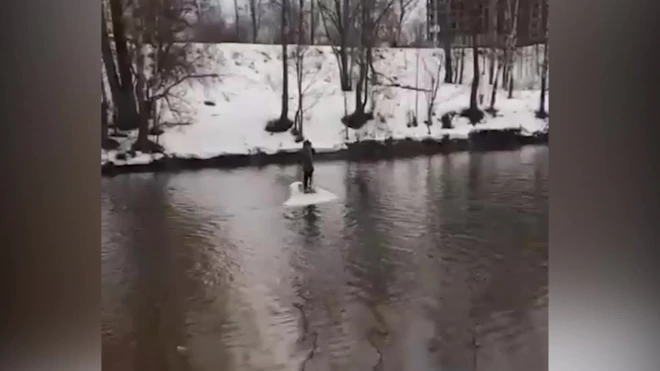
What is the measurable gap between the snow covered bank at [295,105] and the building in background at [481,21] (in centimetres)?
4

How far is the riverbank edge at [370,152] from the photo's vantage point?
1.15 meters

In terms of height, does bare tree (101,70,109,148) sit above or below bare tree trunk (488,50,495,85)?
below

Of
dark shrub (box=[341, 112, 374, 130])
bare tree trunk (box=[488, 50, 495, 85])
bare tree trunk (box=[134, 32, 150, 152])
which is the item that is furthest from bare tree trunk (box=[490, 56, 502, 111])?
bare tree trunk (box=[134, 32, 150, 152])

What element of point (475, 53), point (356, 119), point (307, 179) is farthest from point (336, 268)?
point (475, 53)

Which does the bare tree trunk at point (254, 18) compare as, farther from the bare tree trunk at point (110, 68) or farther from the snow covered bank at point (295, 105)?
the bare tree trunk at point (110, 68)

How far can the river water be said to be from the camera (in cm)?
115

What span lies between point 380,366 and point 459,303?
19cm

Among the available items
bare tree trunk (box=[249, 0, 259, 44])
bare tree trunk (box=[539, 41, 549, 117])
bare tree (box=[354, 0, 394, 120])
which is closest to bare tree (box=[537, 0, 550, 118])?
bare tree trunk (box=[539, 41, 549, 117])

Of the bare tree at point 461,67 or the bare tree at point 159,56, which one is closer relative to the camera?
the bare tree at point 159,56

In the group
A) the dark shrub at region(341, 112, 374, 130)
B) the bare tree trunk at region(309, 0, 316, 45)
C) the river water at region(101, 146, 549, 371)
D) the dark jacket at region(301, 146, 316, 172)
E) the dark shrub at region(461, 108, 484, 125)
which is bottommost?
the river water at region(101, 146, 549, 371)

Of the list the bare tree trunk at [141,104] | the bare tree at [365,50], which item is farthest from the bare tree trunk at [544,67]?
the bare tree trunk at [141,104]

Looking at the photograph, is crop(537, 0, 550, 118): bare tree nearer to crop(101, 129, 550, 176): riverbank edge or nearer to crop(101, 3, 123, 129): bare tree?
crop(101, 129, 550, 176): riverbank edge

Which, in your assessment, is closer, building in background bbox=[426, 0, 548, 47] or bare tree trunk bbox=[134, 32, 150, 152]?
bare tree trunk bbox=[134, 32, 150, 152]
